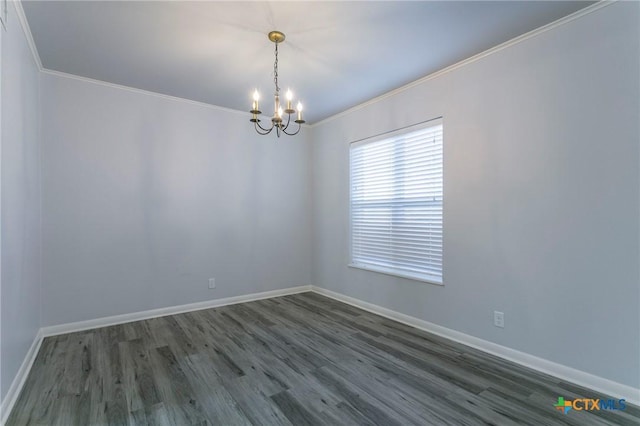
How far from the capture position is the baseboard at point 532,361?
207 cm

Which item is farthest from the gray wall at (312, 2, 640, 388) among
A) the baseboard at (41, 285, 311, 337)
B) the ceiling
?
the baseboard at (41, 285, 311, 337)

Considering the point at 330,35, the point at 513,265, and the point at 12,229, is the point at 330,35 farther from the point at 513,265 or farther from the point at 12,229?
the point at 12,229

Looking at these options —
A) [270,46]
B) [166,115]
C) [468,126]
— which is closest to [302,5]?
[270,46]

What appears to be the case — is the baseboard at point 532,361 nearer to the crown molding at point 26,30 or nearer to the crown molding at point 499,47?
the crown molding at point 499,47

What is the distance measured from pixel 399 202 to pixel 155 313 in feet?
10.6

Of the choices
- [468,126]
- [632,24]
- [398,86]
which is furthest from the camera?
[398,86]

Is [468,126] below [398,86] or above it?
below

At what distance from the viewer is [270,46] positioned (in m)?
2.69

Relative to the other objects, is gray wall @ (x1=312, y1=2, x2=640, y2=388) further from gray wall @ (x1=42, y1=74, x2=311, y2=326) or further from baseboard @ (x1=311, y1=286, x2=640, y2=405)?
gray wall @ (x1=42, y1=74, x2=311, y2=326)

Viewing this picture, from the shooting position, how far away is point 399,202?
3.66 metres

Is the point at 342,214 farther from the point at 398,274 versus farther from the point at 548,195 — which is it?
the point at 548,195

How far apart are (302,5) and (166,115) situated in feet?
8.08

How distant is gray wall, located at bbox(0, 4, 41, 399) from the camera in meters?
1.97

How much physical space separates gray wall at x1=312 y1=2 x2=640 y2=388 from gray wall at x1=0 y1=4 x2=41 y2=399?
3.41m
